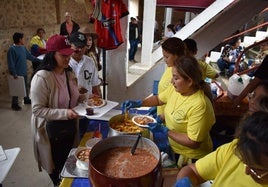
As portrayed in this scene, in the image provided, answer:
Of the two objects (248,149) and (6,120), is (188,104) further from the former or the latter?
(6,120)

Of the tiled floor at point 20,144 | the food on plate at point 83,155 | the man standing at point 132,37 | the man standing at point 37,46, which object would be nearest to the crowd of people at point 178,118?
the food on plate at point 83,155

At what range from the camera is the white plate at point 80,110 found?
6.55ft

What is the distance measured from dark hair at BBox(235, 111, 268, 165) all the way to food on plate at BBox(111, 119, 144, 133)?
78 centimetres

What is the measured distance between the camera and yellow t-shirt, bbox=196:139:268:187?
111 centimetres

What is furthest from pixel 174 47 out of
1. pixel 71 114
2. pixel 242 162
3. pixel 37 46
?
pixel 37 46

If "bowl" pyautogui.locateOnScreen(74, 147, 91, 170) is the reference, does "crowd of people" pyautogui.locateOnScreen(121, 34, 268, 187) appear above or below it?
above

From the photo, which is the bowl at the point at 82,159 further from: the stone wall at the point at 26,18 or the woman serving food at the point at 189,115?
the stone wall at the point at 26,18

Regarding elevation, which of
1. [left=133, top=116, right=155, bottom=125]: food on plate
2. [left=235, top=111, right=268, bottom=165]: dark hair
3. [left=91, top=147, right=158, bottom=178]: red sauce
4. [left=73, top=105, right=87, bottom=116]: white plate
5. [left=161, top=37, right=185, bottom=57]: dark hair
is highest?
[left=161, top=37, right=185, bottom=57]: dark hair

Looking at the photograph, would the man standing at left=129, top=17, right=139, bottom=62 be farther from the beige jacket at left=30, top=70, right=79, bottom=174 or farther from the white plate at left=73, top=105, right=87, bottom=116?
the beige jacket at left=30, top=70, right=79, bottom=174

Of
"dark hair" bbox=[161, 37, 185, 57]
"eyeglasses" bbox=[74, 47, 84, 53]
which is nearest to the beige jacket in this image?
"eyeglasses" bbox=[74, 47, 84, 53]

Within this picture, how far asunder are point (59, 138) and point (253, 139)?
1671mm

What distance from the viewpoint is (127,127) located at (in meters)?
1.75

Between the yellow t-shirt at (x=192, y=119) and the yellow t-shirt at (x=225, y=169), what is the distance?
0.29 metres

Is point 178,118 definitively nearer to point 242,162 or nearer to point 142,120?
point 142,120
